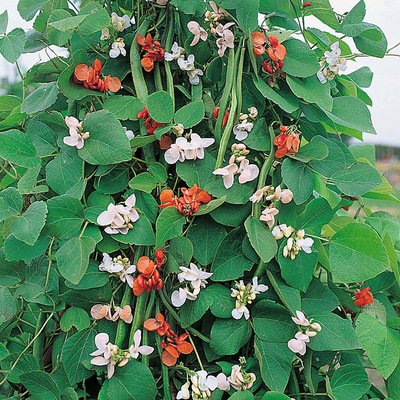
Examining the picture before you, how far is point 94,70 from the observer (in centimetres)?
62

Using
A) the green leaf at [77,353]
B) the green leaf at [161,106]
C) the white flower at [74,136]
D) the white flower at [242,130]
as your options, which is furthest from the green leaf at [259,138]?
the green leaf at [77,353]

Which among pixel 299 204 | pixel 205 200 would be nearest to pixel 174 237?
pixel 205 200

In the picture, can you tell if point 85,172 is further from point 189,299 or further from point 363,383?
point 363,383

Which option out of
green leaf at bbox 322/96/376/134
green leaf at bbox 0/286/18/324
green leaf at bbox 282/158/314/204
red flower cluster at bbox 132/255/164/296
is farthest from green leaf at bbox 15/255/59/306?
green leaf at bbox 322/96/376/134

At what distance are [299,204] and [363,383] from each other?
0.86 feet

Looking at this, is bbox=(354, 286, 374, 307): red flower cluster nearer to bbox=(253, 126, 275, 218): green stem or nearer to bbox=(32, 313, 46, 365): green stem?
bbox=(253, 126, 275, 218): green stem

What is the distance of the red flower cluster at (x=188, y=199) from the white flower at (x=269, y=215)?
0.07 metres

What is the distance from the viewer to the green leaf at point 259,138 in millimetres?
602

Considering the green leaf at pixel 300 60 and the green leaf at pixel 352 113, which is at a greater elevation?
the green leaf at pixel 300 60

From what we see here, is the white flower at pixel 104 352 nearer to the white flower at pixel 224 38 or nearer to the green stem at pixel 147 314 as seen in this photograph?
the green stem at pixel 147 314

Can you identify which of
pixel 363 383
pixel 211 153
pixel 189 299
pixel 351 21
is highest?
pixel 351 21

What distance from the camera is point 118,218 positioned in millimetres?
559

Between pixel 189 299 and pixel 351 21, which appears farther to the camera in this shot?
pixel 351 21

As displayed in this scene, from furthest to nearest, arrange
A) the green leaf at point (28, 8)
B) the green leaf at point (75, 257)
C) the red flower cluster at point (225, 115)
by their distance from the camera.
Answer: the green leaf at point (28, 8) < the red flower cluster at point (225, 115) < the green leaf at point (75, 257)
